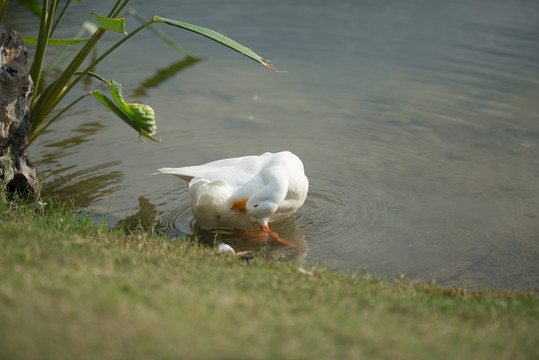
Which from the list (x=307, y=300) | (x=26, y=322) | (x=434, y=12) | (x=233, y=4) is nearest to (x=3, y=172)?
(x=26, y=322)

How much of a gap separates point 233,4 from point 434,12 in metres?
3.99

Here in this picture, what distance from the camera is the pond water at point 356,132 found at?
14.8 ft

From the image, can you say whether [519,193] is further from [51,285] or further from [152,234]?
[51,285]

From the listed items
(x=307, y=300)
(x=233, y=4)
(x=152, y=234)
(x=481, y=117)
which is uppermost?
(x=233, y=4)

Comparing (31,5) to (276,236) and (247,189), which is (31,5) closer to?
(247,189)

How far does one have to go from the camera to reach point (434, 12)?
36.9ft

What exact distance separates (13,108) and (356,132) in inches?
144

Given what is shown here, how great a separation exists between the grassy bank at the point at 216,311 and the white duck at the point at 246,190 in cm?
67

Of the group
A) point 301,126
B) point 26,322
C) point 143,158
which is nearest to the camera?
point 26,322

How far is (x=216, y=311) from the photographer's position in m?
2.56

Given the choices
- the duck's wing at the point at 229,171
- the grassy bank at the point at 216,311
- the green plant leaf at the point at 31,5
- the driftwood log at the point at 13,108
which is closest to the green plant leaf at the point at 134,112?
the duck's wing at the point at 229,171

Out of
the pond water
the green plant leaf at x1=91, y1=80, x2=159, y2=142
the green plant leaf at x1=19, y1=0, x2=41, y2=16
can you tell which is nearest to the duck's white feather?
the pond water

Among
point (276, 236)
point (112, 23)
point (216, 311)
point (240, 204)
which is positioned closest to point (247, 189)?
point (240, 204)

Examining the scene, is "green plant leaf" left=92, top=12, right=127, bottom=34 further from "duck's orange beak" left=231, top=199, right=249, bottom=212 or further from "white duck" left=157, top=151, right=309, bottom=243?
"duck's orange beak" left=231, top=199, right=249, bottom=212
